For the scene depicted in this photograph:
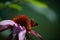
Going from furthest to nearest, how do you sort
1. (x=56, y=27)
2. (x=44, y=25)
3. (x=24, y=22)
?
1. (x=56, y=27)
2. (x=44, y=25)
3. (x=24, y=22)

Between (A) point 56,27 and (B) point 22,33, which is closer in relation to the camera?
(B) point 22,33

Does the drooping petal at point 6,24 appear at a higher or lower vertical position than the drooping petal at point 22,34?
higher

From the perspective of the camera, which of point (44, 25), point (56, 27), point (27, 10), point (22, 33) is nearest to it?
point (22, 33)

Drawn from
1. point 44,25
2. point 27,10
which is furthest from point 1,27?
point 44,25

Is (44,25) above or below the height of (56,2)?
below

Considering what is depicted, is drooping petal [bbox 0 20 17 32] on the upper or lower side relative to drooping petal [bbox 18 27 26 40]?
upper

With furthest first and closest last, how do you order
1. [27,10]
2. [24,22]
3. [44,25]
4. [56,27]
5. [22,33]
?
1. [56,27]
2. [44,25]
3. [27,10]
4. [24,22]
5. [22,33]

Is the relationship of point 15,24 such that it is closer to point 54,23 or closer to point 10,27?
point 10,27

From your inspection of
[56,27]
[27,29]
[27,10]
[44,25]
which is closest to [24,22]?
[27,29]

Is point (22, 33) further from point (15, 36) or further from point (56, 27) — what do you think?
point (56, 27)
